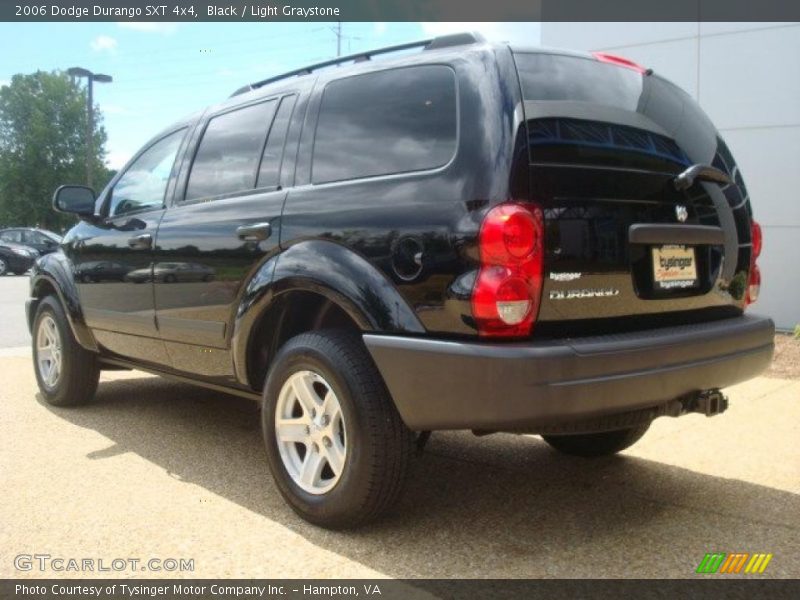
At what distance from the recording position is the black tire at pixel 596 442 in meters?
3.94

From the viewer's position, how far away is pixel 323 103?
136 inches

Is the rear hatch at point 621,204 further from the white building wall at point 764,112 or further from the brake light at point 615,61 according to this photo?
the white building wall at point 764,112

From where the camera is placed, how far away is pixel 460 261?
104 inches

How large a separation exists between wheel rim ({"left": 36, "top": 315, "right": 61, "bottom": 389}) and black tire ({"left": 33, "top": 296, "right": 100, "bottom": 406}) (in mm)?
39

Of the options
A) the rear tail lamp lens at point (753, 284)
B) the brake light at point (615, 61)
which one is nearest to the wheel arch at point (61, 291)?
the brake light at point (615, 61)

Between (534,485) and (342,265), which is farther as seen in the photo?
(534,485)

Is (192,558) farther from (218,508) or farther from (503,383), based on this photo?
(503,383)

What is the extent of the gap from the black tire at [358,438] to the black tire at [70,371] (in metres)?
2.65

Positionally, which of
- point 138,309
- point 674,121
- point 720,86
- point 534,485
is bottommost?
point 534,485

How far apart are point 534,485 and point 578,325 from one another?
126 centimetres

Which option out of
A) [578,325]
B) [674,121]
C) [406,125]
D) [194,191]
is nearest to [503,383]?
[578,325]

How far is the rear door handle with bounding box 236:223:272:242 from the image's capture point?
3.40 meters

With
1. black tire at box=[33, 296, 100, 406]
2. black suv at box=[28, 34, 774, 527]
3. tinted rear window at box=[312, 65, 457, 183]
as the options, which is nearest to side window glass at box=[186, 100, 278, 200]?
black suv at box=[28, 34, 774, 527]

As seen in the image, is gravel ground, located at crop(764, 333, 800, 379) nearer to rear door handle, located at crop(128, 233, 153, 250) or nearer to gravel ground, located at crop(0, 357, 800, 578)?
gravel ground, located at crop(0, 357, 800, 578)
